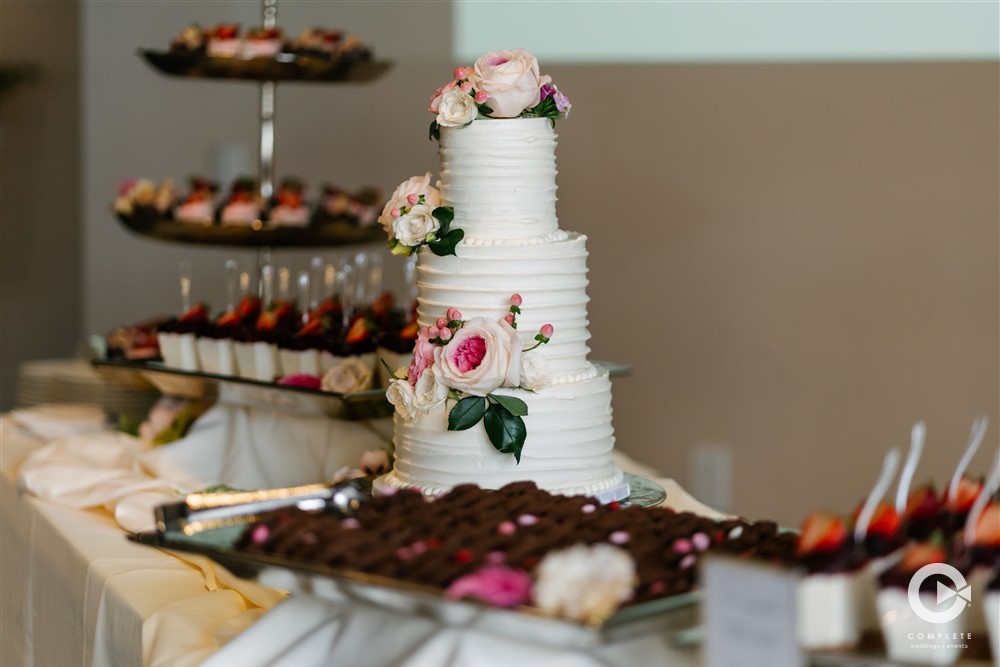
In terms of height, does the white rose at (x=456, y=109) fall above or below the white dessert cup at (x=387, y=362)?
above

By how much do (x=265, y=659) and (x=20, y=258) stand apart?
405 centimetres

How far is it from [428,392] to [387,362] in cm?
61

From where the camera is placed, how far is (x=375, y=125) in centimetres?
513

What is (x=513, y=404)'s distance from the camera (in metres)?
1.56

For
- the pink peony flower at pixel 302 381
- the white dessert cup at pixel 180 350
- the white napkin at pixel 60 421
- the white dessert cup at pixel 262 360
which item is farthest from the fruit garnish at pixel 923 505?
the white napkin at pixel 60 421

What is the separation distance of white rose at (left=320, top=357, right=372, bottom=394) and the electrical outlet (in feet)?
7.02

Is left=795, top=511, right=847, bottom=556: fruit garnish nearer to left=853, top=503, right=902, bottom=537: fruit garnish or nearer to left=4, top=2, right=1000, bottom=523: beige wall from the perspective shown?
left=853, top=503, right=902, bottom=537: fruit garnish

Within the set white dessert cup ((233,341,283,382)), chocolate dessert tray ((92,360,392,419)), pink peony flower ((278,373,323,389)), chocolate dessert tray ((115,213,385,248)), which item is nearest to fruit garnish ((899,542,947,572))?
chocolate dessert tray ((92,360,392,419))

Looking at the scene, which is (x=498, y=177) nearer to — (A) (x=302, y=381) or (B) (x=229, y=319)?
(A) (x=302, y=381)

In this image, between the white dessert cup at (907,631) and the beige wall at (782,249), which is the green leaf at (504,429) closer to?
the white dessert cup at (907,631)

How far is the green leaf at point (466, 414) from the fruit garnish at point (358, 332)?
2.34ft

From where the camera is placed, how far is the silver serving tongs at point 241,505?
1230 millimetres

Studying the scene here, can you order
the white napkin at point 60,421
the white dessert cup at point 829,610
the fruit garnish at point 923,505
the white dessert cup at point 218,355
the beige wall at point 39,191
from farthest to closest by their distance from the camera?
1. the beige wall at point 39,191
2. the white napkin at point 60,421
3. the white dessert cup at point 218,355
4. the fruit garnish at point 923,505
5. the white dessert cup at point 829,610

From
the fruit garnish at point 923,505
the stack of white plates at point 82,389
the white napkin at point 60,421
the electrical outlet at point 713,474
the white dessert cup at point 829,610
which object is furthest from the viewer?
the electrical outlet at point 713,474
